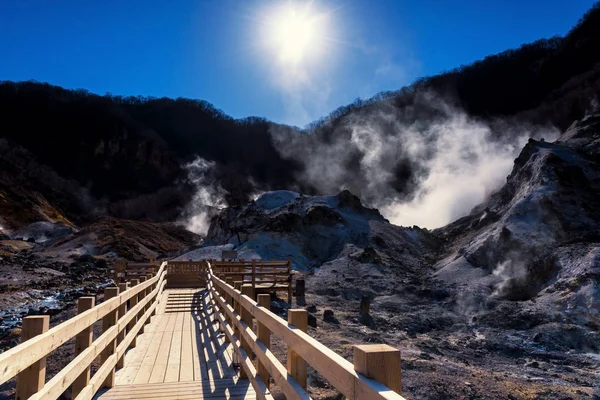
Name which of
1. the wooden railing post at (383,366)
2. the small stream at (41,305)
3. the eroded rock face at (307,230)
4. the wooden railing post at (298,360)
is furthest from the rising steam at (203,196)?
the wooden railing post at (383,366)

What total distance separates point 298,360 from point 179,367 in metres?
3.60

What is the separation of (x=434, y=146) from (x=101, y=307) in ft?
267

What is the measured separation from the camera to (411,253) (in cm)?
3219

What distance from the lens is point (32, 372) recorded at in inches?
98.7

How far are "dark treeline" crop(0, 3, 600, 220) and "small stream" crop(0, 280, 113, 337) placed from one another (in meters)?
71.3

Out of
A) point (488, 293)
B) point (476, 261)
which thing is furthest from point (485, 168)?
point (488, 293)

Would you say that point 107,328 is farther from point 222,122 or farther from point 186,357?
point 222,122

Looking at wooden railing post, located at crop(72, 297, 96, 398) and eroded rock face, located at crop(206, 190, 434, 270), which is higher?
eroded rock face, located at crop(206, 190, 434, 270)

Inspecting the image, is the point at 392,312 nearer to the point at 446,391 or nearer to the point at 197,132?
the point at 446,391

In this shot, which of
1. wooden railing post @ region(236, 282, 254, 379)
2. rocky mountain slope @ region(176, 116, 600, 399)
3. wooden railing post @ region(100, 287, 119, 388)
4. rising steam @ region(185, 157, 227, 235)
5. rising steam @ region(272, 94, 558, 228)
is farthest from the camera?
rising steam @ region(185, 157, 227, 235)

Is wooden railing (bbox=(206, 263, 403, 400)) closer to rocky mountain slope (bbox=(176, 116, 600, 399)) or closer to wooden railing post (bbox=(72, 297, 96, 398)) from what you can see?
wooden railing post (bbox=(72, 297, 96, 398))

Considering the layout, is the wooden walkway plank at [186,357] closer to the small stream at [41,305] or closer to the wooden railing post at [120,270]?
the wooden railing post at [120,270]

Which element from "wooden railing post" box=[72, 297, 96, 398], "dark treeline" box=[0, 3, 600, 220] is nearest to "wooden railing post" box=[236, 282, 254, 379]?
"wooden railing post" box=[72, 297, 96, 398]

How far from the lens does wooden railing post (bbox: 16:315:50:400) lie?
246 centimetres
